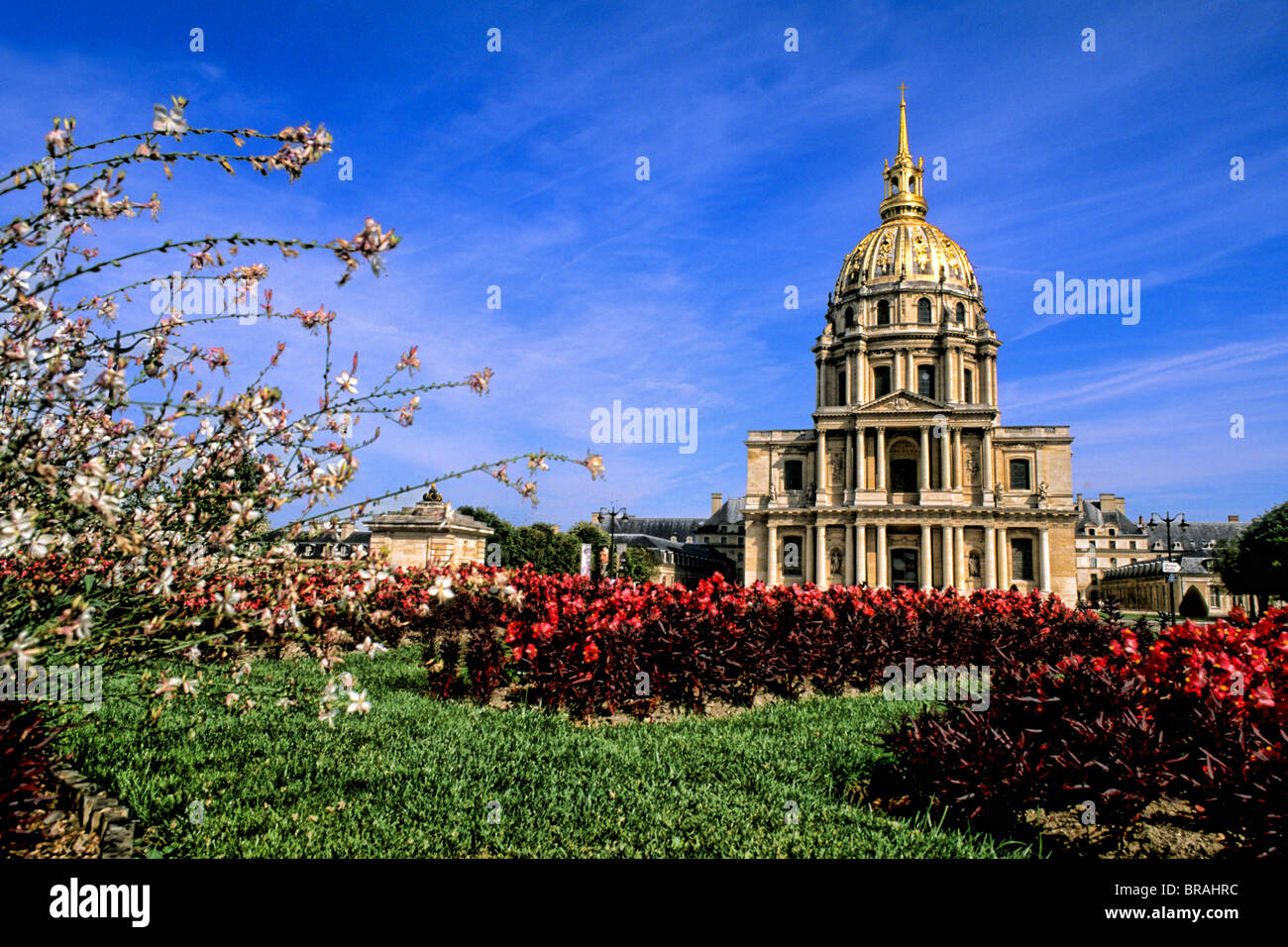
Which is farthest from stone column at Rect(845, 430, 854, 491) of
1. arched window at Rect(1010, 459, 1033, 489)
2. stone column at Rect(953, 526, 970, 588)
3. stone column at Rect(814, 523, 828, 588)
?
arched window at Rect(1010, 459, 1033, 489)

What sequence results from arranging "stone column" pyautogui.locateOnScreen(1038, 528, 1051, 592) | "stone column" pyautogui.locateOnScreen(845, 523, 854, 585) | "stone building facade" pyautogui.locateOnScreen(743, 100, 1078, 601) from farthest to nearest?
"stone column" pyautogui.locateOnScreen(845, 523, 854, 585)
"stone building facade" pyautogui.locateOnScreen(743, 100, 1078, 601)
"stone column" pyautogui.locateOnScreen(1038, 528, 1051, 592)

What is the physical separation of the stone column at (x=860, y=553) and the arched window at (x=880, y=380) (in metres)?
13.6

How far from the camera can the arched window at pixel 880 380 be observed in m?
56.0

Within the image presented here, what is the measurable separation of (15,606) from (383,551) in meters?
1.52

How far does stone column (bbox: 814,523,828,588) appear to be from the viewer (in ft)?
157

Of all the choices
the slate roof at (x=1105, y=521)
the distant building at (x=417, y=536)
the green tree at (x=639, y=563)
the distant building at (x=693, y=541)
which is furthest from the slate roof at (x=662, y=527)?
the distant building at (x=417, y=536)

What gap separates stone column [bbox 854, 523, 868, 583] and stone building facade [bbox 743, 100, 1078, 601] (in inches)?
4.5

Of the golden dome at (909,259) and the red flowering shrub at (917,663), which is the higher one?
the golden dome at (909,259)

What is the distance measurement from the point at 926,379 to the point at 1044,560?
1643 cm

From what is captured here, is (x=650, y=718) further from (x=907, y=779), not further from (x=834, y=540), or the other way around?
(x=834, y=540)

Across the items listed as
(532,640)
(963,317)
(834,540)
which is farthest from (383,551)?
(963,317)

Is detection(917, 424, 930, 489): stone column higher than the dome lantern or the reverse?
the reverse

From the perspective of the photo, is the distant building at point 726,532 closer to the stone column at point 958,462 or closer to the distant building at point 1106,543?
the stone column at point 958,462

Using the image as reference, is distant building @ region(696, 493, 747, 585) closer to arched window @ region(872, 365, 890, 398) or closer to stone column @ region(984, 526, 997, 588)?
arched window @ region(872, 365, 890, 398)
